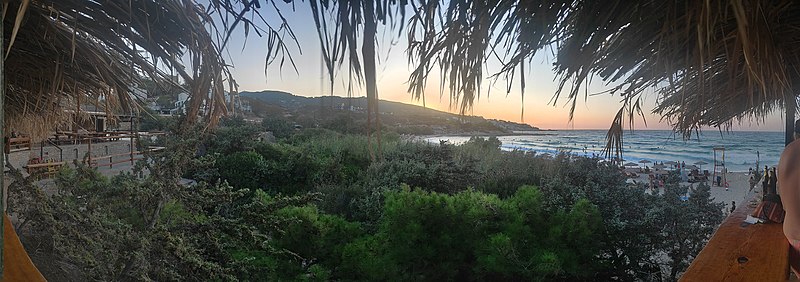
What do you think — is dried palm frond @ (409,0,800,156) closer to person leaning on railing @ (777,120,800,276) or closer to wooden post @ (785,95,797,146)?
person leaning on railing @ (777,120,800,276)

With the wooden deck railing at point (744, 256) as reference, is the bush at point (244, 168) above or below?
below

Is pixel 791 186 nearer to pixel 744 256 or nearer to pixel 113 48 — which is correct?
pixel 744 256

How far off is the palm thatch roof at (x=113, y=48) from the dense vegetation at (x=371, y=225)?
38 centimetres

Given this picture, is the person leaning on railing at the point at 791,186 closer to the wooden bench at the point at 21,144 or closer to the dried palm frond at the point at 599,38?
the dried palm frond at the point at 599,38

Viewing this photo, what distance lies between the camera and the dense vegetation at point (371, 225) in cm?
173

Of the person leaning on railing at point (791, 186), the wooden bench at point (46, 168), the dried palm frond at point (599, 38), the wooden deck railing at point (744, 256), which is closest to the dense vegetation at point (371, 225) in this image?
the wooden bench at point (46, 168)

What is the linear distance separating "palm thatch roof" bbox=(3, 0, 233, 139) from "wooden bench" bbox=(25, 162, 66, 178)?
0.58 metres

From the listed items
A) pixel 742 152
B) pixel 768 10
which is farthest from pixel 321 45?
pixel 742 152

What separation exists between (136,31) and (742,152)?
1478 cm

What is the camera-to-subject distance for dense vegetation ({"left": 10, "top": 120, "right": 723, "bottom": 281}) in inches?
68.3

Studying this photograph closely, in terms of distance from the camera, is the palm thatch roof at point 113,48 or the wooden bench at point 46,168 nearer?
the palm thatch roof at point 113,48

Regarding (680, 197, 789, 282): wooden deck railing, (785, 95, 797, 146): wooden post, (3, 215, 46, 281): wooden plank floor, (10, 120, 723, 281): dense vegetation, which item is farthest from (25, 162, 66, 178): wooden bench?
(785, 95, 797, 146): wooden post

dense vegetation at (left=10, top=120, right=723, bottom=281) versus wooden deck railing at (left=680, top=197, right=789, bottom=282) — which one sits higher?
wooden deck railing at (left=680, top=197, right=789, bottom=282)

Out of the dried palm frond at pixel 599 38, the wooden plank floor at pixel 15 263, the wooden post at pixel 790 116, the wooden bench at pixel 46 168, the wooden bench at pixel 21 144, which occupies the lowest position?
the wooden bench at pixel 46 168
